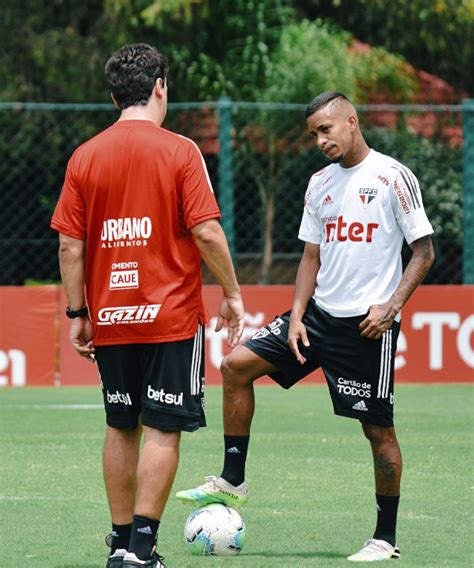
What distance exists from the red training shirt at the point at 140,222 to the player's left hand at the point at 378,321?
97cm

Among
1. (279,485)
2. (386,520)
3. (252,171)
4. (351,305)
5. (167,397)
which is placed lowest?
(252,171)

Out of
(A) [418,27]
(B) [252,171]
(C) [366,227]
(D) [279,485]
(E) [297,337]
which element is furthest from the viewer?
(A) [418,27]

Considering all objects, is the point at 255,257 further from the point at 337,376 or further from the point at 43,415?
the point at 337,376

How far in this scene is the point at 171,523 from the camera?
7.20m

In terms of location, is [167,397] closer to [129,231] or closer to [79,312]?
[79,312]

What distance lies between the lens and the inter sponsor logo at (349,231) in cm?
653

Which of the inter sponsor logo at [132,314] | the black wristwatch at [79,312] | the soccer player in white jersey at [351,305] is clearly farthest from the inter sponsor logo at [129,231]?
the soccer player in white jersey at [351,305]

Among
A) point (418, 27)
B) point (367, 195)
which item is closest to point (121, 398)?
point (367, 195)

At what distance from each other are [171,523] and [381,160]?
2.19m

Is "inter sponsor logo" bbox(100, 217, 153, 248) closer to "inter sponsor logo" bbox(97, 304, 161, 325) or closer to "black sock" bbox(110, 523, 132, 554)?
"inter sponsor logo" bbox(97, 304, 161, 325)

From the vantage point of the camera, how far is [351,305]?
6.62 metres

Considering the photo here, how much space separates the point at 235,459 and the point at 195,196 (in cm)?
165

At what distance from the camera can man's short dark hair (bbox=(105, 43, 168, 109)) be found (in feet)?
18.9

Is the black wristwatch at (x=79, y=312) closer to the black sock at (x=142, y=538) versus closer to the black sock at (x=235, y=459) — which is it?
the black sock at (x=142, y=538)
